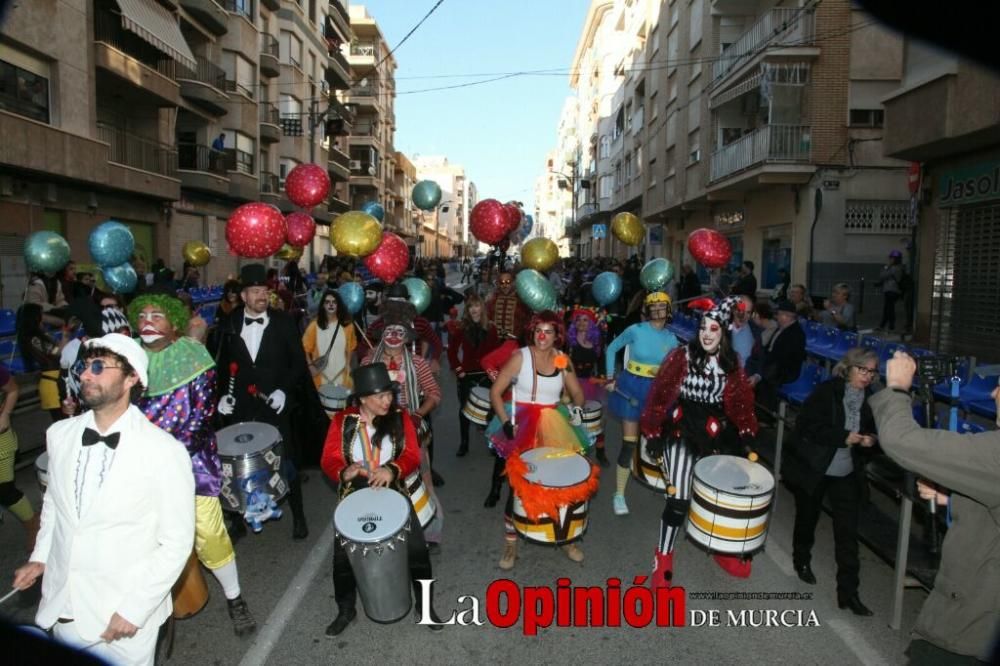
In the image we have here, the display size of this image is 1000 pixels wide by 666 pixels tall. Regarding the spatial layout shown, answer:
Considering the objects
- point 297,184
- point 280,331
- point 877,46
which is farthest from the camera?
point 877,46

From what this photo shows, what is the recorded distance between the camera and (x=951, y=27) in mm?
10031

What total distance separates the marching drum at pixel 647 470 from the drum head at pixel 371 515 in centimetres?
201

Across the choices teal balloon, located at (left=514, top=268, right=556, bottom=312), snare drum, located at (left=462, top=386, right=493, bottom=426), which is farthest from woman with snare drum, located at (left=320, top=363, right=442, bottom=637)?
teal balloon, located at (left=514, top=268, right=556, bottom=312)

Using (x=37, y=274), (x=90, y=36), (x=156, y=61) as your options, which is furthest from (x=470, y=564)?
(x=156, y=61)

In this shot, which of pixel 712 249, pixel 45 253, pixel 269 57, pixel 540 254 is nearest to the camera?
pixel 712 249

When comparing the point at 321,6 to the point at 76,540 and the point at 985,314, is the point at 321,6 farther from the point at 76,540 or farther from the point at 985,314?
the point at 76,540

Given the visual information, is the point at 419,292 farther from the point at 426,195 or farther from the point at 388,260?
the point at 426,195

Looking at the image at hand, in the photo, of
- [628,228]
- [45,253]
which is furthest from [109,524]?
[628,228]

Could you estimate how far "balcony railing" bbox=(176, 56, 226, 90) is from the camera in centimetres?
2450

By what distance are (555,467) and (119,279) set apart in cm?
675

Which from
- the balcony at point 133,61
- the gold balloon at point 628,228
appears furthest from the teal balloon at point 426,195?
the balcony at point 133,61

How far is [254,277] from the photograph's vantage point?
5266mm

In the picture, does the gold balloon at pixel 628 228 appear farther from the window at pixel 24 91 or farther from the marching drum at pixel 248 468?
the window at pixel 24 91

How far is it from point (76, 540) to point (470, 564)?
269cm
